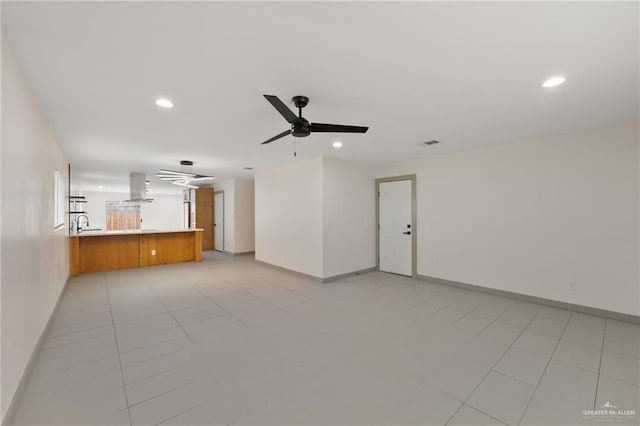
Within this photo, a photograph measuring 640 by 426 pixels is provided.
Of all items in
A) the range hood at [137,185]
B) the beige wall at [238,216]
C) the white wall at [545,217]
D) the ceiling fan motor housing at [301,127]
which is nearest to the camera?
the ceiling fan motor housing at [301,127]

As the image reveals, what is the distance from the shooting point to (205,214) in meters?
9.24

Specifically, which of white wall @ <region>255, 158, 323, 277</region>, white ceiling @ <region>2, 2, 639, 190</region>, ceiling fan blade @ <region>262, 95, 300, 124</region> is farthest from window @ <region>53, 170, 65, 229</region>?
white wall @ <region>255, 158, 323, 277</region>

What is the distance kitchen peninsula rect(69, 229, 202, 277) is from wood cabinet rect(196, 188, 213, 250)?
2002 mm

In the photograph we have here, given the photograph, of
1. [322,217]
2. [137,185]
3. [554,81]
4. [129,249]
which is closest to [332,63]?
[554,81]

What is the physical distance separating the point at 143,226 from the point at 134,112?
12.4 metres

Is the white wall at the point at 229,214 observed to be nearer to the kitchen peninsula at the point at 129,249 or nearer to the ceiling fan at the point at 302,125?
the kitchen peninsula at the point at 129,249

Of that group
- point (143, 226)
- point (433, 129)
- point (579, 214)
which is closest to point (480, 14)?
point (433, 129)

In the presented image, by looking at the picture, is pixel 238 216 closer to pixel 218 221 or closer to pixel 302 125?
pixel 218 221

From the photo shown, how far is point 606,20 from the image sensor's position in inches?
60.4

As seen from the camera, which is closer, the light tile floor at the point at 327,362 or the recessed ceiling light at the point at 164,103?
the light tile floor at the point at 327,362

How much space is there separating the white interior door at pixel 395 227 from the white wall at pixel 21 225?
5384 millimetres

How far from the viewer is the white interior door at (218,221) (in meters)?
8.90

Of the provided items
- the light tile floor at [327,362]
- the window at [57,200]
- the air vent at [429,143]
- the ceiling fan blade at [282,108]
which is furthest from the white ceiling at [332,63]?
the light tile floor at [327,362]

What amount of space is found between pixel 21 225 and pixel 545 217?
19.3 feet
